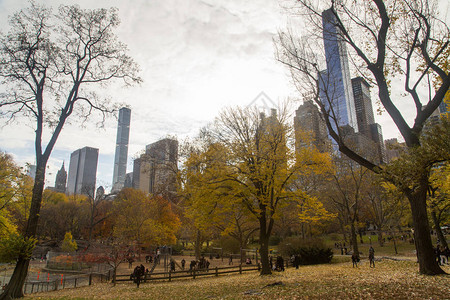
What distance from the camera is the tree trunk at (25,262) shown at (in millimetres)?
12836

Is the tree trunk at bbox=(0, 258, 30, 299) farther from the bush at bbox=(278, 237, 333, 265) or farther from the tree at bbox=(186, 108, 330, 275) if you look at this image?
the bush at bbox=(278, 237, 333, 265)

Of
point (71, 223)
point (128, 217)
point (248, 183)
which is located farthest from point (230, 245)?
point (71, 223)

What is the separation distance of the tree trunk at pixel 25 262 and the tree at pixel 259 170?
853cm

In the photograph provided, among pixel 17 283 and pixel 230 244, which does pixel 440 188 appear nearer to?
pixel 17 283

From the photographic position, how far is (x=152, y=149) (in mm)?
32031

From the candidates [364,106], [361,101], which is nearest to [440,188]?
[364,106]

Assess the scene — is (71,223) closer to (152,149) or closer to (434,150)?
(152,149)

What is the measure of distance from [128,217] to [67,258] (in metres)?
11.8

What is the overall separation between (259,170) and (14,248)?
1368 cm

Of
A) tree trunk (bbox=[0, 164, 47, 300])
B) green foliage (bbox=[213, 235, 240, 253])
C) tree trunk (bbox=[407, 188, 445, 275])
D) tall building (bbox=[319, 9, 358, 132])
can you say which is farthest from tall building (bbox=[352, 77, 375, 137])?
green foliage (bbox=[213, 235, 240, 253])

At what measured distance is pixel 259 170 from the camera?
58.5 feet

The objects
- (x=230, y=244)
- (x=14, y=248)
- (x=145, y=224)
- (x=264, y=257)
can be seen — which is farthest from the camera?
(x=230, y=244)

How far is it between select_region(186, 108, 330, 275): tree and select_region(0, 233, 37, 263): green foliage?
923cm

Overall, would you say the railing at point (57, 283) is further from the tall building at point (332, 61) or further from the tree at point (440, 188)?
the tree at point (440, 188)
